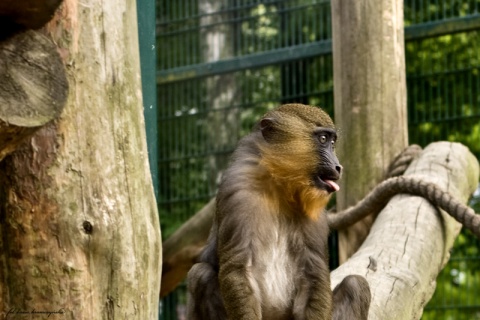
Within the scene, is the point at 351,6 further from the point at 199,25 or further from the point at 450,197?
the point at 199,25

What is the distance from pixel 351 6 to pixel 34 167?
4224 mm

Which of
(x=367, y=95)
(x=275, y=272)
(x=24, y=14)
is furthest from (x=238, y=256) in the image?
(x=367, y=95)

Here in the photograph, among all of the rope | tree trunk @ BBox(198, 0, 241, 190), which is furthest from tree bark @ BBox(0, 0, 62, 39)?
tree trunk @ BBox(198, 0, 241, 190)

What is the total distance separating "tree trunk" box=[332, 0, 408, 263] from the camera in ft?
23.3

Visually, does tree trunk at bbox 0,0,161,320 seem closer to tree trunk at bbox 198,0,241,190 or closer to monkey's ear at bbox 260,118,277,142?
monkey's ear at bbox 260,118,277,142

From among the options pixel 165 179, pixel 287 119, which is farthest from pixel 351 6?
pixel 165 179

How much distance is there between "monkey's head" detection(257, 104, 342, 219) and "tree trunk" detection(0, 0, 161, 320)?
5.02 feet

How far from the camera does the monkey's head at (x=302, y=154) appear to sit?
16.2 ft

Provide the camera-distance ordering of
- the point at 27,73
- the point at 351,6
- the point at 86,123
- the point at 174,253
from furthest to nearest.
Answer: the point at 174,253 < the point at 351,6 < the point at 86,123 < the point at 27,73

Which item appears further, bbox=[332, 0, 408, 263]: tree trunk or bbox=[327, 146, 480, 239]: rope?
bbox=[332, 0, 408, 263]: tree trunk

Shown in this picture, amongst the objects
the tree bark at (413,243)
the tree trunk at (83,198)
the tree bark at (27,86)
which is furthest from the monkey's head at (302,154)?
the tree bark at (27,86)

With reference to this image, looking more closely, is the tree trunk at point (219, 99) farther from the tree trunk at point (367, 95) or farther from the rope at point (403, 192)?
the rope at point (403, 192)

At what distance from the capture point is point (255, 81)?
31.8 ft

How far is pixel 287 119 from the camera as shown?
5.10 m
